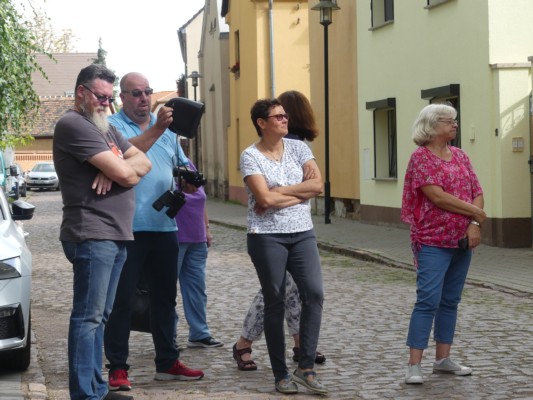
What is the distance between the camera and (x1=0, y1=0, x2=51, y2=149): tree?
20750 mm

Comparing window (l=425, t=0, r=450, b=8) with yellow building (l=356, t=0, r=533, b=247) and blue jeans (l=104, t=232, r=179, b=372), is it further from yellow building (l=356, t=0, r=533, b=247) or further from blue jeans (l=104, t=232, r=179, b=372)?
blue jeans (l=104, t=232, r=179, b=372)

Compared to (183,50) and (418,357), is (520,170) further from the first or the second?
(183,50)

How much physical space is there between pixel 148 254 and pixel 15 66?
52.5ft

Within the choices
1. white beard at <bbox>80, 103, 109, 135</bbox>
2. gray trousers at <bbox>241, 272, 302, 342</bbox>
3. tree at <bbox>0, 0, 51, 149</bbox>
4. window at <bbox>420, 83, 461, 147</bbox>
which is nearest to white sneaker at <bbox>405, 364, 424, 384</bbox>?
gray trousers at <bbox>241, 272, 302, 342</bbox>

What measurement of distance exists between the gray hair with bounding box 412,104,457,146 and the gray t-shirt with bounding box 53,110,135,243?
2.12 metres

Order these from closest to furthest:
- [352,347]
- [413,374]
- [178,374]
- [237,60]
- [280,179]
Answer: [280,179], [413,374], [178,374], [352,347], [237,60]

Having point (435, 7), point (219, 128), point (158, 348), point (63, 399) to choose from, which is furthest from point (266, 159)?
point (219, 128)

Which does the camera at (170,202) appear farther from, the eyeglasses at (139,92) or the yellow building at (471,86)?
the yellow building at (471,86)

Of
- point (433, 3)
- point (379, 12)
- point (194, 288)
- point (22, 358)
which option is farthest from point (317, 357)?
point (379, 12)

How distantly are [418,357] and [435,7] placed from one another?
1361cm

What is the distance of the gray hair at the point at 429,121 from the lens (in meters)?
7.15

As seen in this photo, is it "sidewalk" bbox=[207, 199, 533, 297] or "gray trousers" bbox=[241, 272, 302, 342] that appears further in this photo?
"sidewalk" bbox=[207, 199, 533, 297]

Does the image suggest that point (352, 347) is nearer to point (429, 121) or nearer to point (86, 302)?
point (429, 121)

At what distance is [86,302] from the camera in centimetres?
600
